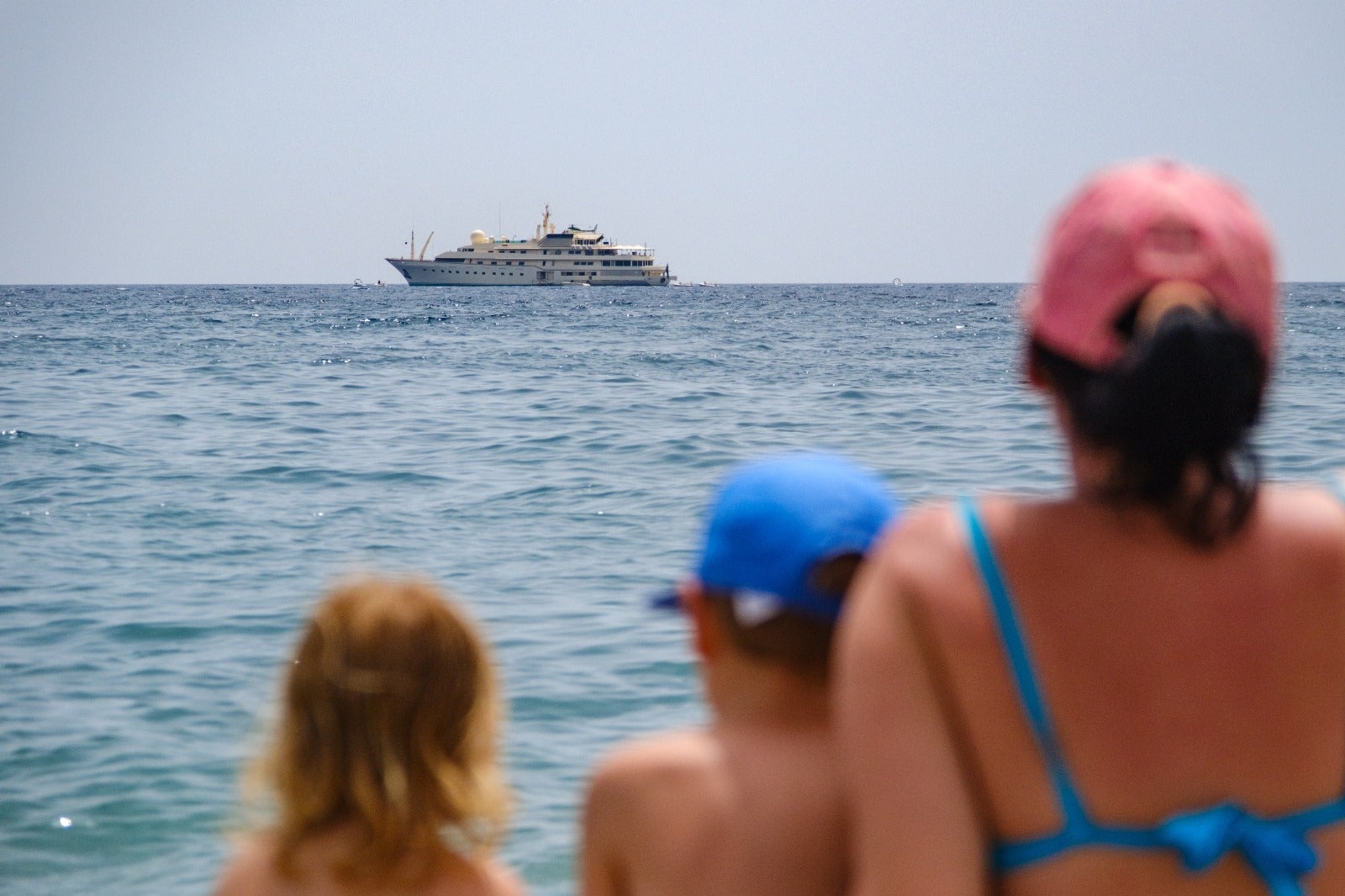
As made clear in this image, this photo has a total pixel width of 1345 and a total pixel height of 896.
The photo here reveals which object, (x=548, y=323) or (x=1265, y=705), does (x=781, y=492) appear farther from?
(x=548, y=323)

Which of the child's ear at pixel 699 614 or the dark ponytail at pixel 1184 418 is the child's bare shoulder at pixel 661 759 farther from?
the dark ponytail at pixel 1184 418

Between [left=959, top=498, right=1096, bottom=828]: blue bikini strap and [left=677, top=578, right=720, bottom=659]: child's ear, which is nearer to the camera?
[left=959, top=498, right=1096, bottom=828]: blue bikini strap

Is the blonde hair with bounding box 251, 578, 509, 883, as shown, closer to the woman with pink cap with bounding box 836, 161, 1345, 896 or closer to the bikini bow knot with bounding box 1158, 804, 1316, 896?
the woman with pink cap with bounding box 836, 161, 1345, 896

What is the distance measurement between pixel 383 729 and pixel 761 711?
0.53 meters

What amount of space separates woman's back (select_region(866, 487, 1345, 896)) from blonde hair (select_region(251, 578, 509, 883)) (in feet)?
2.76

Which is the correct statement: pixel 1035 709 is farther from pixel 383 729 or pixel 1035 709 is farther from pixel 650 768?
pixel 383 729

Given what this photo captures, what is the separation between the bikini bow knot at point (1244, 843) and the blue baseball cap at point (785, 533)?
459 mm

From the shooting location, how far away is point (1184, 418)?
3.52 feet

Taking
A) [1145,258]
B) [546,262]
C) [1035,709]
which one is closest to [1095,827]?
[1035,709]

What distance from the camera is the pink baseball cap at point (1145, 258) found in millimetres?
1095

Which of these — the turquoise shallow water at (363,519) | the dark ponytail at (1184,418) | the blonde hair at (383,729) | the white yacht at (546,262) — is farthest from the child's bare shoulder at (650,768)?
the white yacht at (546,262)

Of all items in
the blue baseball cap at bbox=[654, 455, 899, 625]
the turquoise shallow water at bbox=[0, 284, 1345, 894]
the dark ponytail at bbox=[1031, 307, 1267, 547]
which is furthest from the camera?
the turquoise shallow water at bbox=[0, 284, 1345, 894]

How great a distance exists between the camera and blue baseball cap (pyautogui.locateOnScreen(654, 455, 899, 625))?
1.45 m

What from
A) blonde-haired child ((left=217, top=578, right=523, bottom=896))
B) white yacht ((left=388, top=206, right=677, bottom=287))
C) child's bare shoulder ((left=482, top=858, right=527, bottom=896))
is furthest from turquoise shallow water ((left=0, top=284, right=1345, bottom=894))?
white yacht ((left=388, top=206, right=677, bottom=287))
